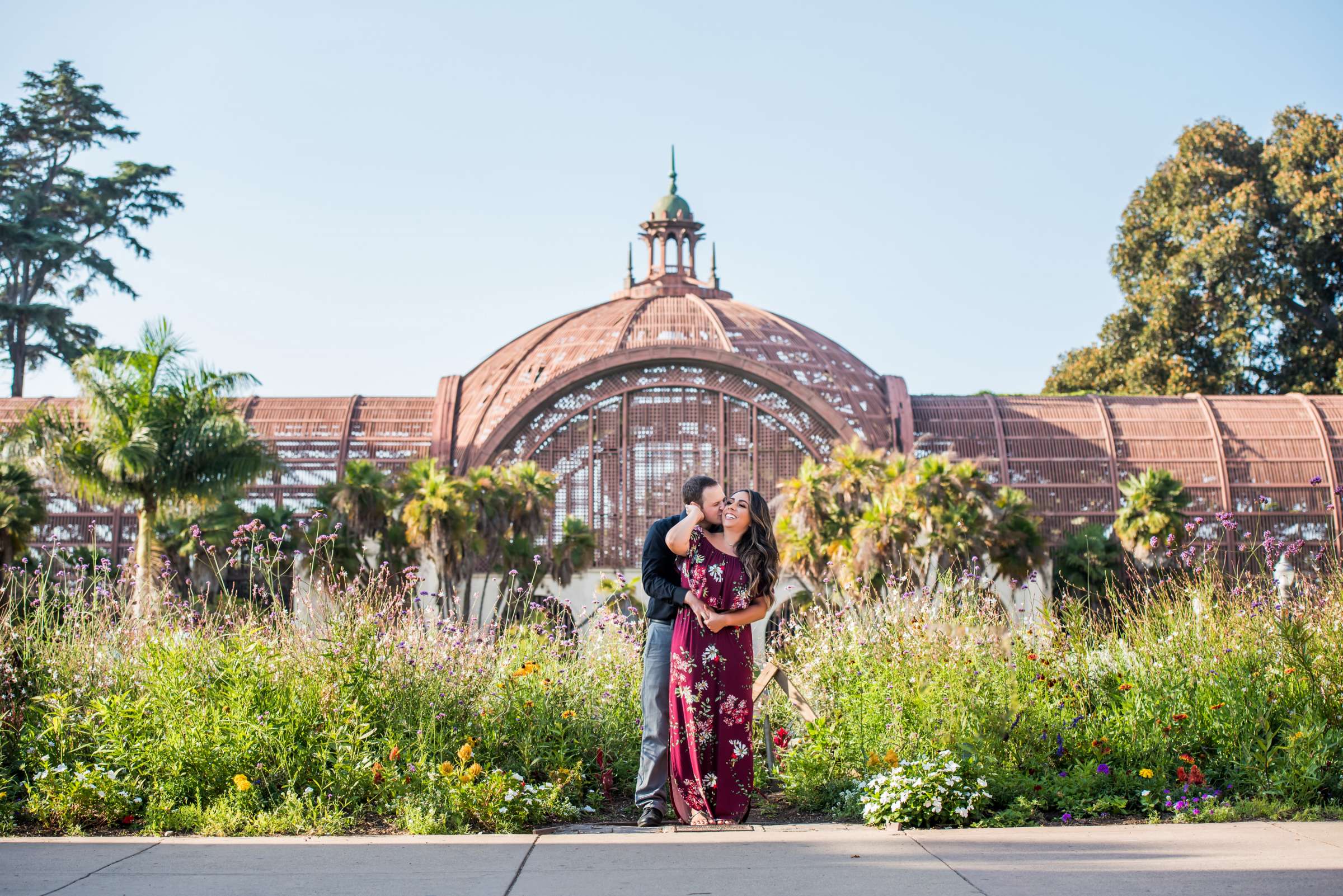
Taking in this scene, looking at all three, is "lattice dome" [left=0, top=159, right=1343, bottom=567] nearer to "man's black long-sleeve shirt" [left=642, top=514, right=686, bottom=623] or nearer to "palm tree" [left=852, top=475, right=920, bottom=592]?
"palm tree" [left=852, top=475, right=920, bottom=592]

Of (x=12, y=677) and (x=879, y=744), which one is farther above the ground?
(x=12, y=677)

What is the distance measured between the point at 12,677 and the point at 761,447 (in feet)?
66.9

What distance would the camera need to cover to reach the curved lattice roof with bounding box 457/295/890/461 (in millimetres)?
26031

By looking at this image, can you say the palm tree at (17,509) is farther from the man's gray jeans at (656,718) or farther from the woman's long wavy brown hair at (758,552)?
the woman's long wavy brown hair at (758,552)

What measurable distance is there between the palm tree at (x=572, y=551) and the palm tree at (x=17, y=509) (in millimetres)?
9726

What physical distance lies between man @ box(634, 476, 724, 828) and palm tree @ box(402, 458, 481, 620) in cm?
1615

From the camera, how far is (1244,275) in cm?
3572

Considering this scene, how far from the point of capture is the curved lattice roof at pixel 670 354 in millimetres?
26031

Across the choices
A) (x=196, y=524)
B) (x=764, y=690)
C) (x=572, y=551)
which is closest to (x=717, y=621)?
Answer: (x=764, y=690)

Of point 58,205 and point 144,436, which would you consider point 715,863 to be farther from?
point 58,205

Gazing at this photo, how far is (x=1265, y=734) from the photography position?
6199 mm

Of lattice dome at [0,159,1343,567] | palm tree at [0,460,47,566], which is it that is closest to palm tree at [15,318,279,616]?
palm tree at [0,460,47,566]

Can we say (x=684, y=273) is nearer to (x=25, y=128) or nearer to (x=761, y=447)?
(x=761, y=447)

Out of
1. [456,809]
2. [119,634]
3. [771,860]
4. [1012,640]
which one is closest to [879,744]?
[1012,640]
